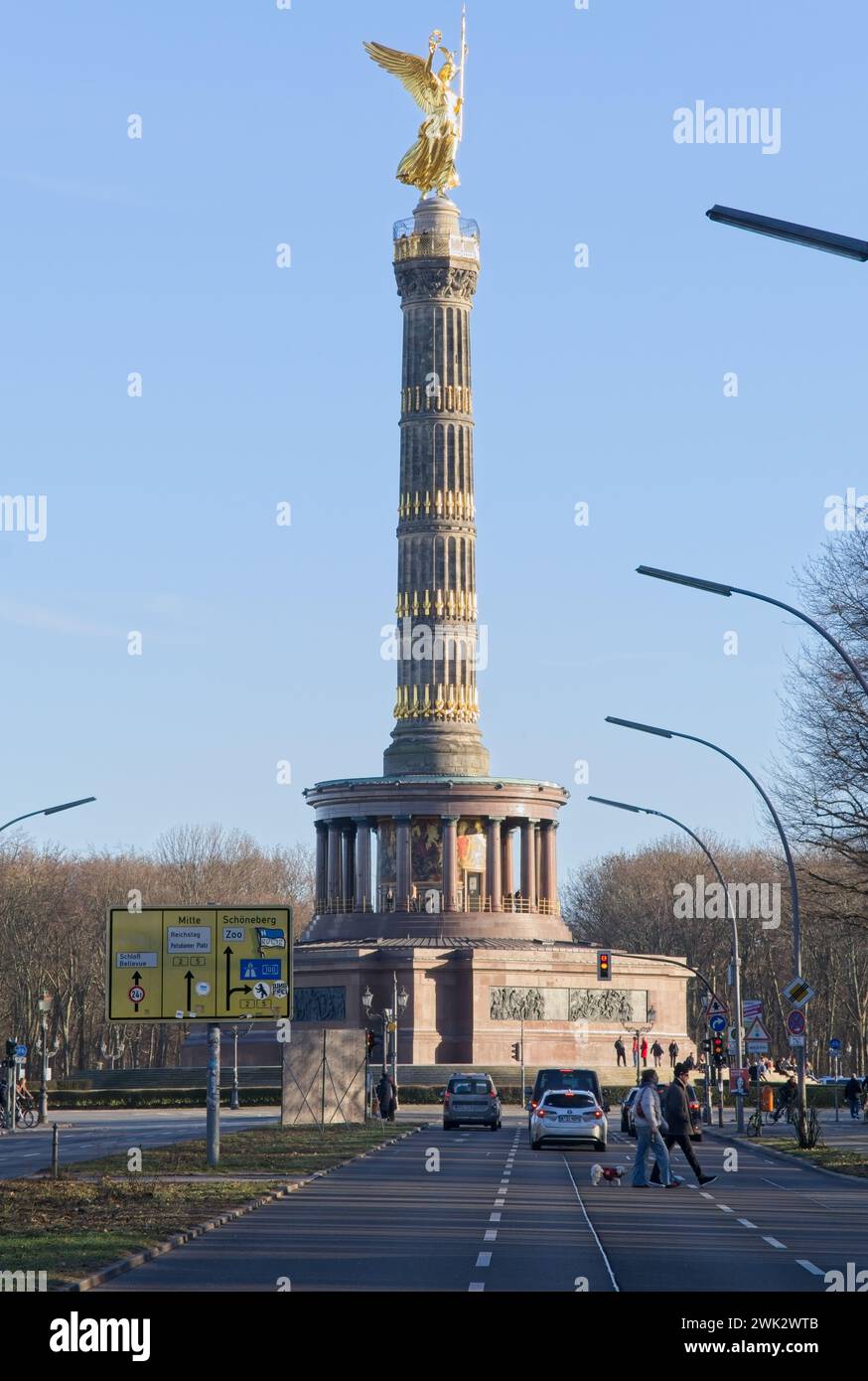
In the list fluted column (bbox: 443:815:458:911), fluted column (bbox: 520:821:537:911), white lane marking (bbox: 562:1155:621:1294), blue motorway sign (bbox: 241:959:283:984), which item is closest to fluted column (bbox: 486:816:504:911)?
fluted column (bbox: 443:815:458:911)

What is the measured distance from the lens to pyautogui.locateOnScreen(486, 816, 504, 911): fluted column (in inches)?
3693

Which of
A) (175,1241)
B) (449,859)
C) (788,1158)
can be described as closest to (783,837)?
(788,1158)

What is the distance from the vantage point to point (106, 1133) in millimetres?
55656

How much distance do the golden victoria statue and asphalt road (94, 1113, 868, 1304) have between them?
66.2m

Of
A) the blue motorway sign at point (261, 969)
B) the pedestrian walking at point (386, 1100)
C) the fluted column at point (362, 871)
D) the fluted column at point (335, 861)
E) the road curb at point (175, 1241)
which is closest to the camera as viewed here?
the road curb at point (175, 1241)

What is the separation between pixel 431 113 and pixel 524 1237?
80390mm

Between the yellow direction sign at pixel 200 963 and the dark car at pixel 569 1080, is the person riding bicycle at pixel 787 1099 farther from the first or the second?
the yellow direction sign at pixel 200 963

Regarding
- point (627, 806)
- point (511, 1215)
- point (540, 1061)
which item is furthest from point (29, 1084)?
point (511, 1215)

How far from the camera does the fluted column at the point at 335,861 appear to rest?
96.6 metres

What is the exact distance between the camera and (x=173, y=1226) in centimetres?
2408

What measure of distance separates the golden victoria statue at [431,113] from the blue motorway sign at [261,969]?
65.4 meters

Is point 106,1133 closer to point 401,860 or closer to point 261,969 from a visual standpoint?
point 261,969

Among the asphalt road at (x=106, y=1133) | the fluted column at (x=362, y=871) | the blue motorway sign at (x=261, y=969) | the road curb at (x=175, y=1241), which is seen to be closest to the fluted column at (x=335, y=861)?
the fluted column at (x=362, y=871)
